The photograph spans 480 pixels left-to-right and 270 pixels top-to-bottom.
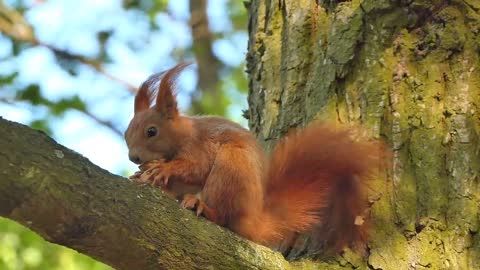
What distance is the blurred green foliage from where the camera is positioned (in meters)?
4.72

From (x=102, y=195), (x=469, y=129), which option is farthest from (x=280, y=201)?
(x=102, y=195)

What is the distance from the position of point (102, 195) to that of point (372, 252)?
0.77m

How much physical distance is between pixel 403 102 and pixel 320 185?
1.03ft

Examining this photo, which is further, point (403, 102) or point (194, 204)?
point (403, 102)

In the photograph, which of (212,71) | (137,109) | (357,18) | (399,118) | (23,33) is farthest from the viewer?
(212,71)

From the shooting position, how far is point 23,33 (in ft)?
13.6

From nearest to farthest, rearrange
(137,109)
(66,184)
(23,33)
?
(66,184) < (137,109) < (23,33)

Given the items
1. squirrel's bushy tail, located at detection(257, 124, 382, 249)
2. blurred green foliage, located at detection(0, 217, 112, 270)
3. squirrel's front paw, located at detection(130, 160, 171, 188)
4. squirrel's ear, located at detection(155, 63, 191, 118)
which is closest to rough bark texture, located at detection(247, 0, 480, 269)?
squirrel's bushy tail, located at detection(257, 124, 382, 249)

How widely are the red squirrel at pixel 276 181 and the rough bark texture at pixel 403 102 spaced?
7 cm

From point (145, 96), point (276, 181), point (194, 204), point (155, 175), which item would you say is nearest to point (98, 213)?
point (194, 204)

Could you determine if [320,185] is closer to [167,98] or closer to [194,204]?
[194,204]

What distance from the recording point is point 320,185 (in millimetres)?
2186

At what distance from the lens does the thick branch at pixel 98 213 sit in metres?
1.44

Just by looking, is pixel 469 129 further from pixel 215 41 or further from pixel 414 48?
pixel 215 41
